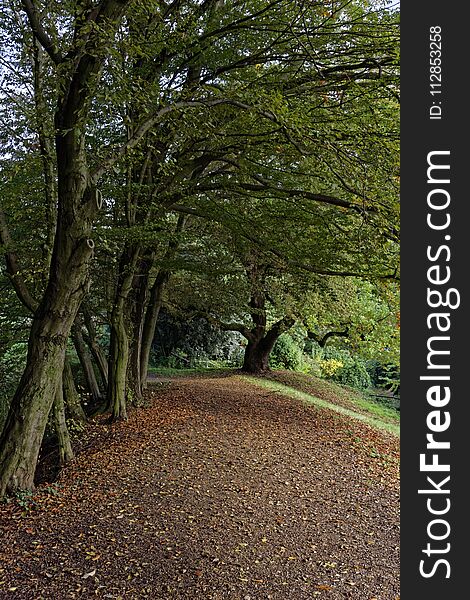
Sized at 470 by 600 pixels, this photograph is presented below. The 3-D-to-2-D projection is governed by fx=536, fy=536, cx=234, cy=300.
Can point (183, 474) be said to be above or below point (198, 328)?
below

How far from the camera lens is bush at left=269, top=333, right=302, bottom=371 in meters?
20.2

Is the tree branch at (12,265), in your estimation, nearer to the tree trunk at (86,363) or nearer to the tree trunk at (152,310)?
the tree trunk at (86,363)

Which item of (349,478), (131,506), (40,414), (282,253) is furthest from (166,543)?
(282,253)

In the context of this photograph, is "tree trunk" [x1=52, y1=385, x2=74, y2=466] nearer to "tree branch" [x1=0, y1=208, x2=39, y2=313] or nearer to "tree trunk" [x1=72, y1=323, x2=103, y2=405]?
"tree branch" [x1=0, y1=208, x2=39, y2=313]

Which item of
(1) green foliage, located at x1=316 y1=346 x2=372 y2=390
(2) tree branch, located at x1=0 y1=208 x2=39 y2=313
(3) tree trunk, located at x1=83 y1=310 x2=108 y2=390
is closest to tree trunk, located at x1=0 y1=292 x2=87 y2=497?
(2) tree branch, located at x1=0 y1=208 x2=39 y2=313

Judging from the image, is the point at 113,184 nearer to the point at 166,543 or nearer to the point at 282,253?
the point at 282,253

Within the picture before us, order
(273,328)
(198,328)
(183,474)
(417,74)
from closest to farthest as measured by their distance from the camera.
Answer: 1. (417,74)
2. (183,474)
3. (273,328)
4. (198,328)

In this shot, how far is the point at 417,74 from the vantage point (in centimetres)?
338

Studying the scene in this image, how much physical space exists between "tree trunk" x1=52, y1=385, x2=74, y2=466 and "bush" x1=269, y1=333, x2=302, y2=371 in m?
13.3

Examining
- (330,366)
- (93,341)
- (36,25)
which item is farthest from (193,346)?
(36,25)

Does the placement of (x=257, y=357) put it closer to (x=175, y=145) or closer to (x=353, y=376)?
(x=353, y=376)

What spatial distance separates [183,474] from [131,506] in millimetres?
1058

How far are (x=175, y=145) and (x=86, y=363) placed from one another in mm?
4667

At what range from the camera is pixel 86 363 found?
34.7 ft
